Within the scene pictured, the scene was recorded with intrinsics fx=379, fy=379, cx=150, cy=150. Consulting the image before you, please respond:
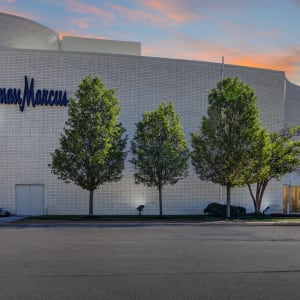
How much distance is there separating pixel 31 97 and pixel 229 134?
46.5 feet

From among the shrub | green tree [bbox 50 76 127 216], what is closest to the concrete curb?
green tree [bbox 50 76 127 216]

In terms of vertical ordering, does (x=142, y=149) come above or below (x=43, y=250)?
above

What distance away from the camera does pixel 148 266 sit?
9.73 m

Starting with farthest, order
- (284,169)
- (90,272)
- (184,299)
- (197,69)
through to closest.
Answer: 1. (197,69)
2. (284,169)
3. (90,272)
4. (184,299)

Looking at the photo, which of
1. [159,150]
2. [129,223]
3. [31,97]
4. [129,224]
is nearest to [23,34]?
[31,97]

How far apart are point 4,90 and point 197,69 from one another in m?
14.3

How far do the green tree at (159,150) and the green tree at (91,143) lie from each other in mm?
1557

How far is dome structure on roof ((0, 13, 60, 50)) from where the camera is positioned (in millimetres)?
30891

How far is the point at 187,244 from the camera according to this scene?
13570 millimetres

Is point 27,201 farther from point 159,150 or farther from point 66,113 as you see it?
point 159,150

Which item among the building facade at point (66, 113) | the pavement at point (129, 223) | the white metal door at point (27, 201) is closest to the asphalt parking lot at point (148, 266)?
the pavement at point (129, 223)

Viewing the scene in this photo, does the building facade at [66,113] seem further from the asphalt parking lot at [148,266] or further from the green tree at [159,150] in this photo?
the asphalt parking lot at [148,266]

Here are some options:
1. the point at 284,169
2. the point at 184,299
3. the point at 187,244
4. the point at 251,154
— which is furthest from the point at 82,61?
the point at 184,299

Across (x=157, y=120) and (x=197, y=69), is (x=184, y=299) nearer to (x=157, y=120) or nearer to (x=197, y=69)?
(x=157, y=120)
